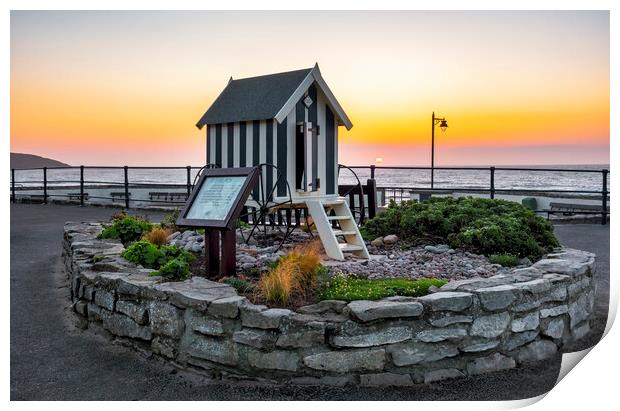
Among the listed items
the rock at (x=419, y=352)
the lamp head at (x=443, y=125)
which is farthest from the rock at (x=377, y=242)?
the lamp head at (x=443, y=125)

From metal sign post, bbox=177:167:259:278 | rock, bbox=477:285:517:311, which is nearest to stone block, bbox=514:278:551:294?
rock, bbox=477:285:517:311

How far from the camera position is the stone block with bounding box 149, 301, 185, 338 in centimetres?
409

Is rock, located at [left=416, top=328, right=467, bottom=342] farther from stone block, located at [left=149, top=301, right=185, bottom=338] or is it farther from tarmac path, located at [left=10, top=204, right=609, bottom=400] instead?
stone block, located at [left=149, top=301, right=185, bottom=338]

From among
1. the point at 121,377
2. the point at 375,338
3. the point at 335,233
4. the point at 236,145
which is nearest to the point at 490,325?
the point at 375,338

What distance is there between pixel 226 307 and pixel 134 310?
0.91 meters

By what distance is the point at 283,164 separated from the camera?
6.31 meters

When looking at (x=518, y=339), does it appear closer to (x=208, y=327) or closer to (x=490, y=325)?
(x=490, y=325)

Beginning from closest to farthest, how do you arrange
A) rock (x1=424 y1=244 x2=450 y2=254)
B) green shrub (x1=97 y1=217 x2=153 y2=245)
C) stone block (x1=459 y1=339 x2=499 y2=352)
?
1. stone block (x1=459 y1=339 x2=499 y2=352)
2. rock (x1=424 y1=244 x2=450 y2=254)
3. green shrub (x1=97 y1=217 x2=153 y2=245)

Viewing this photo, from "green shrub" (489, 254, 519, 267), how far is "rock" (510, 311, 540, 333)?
121 cm

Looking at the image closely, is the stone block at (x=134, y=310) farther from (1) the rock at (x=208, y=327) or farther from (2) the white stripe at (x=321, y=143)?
(2) the white stripe at (x=321, y=143)

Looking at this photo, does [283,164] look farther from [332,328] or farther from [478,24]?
[332,328]

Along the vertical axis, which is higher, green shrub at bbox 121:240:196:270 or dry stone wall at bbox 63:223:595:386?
green shrub at bbox 121:240:196:270

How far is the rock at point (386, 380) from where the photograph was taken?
3.73 metres

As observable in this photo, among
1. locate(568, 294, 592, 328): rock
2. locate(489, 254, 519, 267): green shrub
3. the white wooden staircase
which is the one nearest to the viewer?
locate(568, 294, 592, 328): rock
